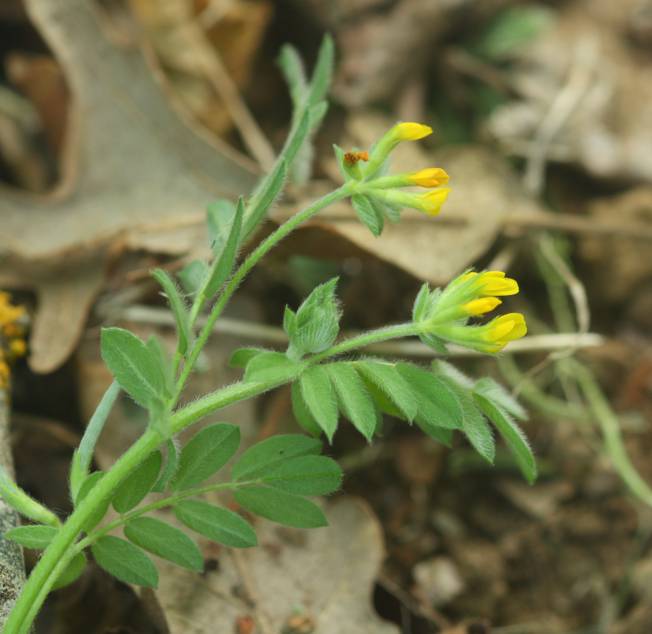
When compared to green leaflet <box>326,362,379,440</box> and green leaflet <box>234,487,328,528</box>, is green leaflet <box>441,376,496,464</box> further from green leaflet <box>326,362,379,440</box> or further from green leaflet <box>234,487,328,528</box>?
green leaflet <box>234,487,328,528</box>

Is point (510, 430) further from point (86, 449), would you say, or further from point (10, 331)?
point (10, 331)

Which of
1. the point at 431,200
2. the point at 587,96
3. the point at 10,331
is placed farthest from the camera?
the point at 587,96

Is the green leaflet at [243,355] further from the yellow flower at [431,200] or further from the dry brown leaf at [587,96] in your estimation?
the dry brown leaf at [587,96]

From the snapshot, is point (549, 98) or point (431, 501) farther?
point (549, 98)

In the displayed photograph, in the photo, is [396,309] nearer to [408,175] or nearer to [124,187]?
[124,187]

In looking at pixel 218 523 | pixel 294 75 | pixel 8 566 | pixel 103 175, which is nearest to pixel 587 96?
pixel 294 75

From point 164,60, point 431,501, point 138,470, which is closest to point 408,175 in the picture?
point 138,470

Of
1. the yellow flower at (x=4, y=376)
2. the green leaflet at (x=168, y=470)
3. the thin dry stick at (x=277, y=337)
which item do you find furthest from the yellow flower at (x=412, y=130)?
the yellow flower at (x=4, y=376)
